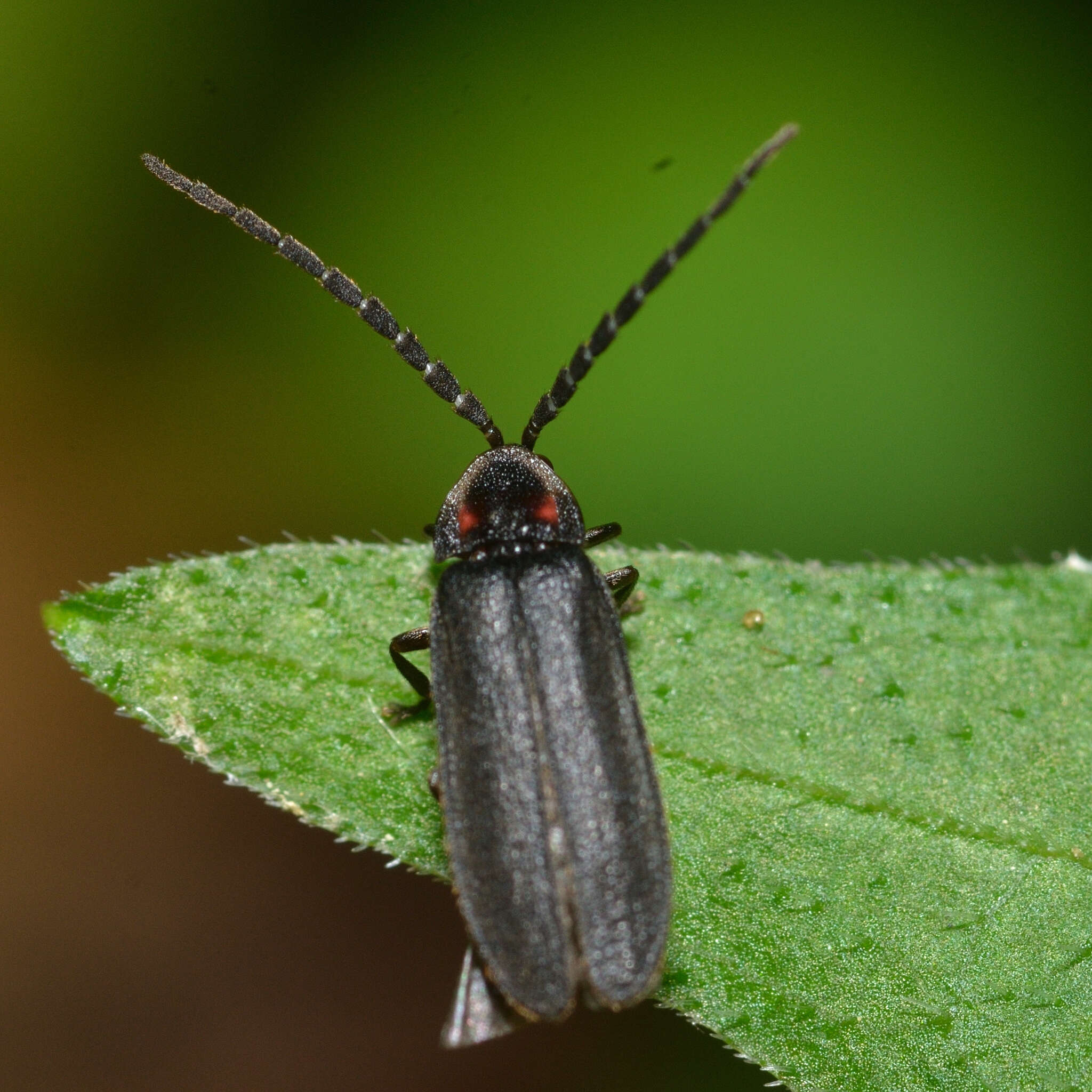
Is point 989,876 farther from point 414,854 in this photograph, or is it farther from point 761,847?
point 414,854

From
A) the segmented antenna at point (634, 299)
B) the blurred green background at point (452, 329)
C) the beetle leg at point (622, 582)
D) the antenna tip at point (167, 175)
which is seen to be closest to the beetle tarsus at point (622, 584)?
the beetle leg at point (622, 582)

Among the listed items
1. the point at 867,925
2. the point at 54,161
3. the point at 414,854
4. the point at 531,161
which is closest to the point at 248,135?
the point at 54,161

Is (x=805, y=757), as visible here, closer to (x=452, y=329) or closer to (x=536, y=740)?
(x=536, y=740)

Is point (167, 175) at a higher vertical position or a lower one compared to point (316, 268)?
higher

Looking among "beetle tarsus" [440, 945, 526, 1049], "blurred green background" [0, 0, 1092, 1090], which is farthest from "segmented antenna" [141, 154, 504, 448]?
"beetle tarsus" [440, 945, 526, 1049]

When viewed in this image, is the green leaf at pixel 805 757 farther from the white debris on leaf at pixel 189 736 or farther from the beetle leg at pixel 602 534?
the beetle leg at pixel 602 534

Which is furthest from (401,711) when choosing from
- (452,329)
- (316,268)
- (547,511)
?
(452,329)
